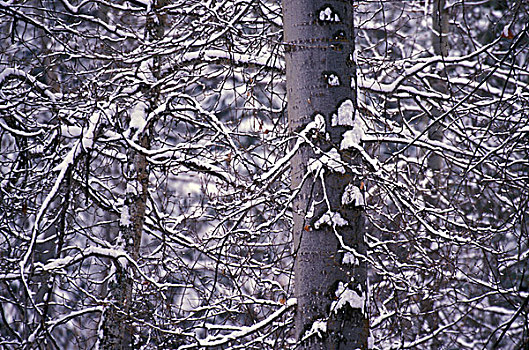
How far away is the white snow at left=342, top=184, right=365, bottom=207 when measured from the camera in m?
3.00

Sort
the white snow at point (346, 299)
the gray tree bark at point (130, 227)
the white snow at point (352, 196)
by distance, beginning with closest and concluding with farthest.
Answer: the white snow at point (346, 299) → the white snow at point (352, 196) → the gray tree bark at point (130, 227)

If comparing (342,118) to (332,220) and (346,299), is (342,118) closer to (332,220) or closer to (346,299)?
(332,220)

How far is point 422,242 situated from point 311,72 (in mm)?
2079

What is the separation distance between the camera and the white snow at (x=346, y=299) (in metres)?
2.86

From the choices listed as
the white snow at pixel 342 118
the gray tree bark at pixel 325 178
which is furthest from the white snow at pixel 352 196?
the white snow at pixel 342 118

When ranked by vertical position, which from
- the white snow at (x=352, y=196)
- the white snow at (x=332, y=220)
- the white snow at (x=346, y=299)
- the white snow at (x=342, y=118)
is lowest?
the white snow at (x=346, y=299)

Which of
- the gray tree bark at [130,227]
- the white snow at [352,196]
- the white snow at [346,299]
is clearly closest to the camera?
the white snow at [346,299]

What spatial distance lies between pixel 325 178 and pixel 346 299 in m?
0.66

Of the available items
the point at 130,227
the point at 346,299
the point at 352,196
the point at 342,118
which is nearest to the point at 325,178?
the point at 352,196

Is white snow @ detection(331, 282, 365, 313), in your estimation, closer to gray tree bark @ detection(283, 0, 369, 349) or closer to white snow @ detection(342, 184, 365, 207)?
gray tree bark @ detection(283, 0, 369, 349)

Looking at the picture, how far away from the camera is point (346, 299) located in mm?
2861

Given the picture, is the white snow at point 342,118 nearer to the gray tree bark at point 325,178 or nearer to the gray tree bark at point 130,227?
the gray tree bark at point 325,178

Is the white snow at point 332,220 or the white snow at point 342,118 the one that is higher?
the white snow at point 342,118

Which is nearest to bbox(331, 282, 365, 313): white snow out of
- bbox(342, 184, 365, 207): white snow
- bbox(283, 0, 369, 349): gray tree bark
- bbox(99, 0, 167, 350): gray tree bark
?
bbox(283, 0, 369, 349): gray tree bark
